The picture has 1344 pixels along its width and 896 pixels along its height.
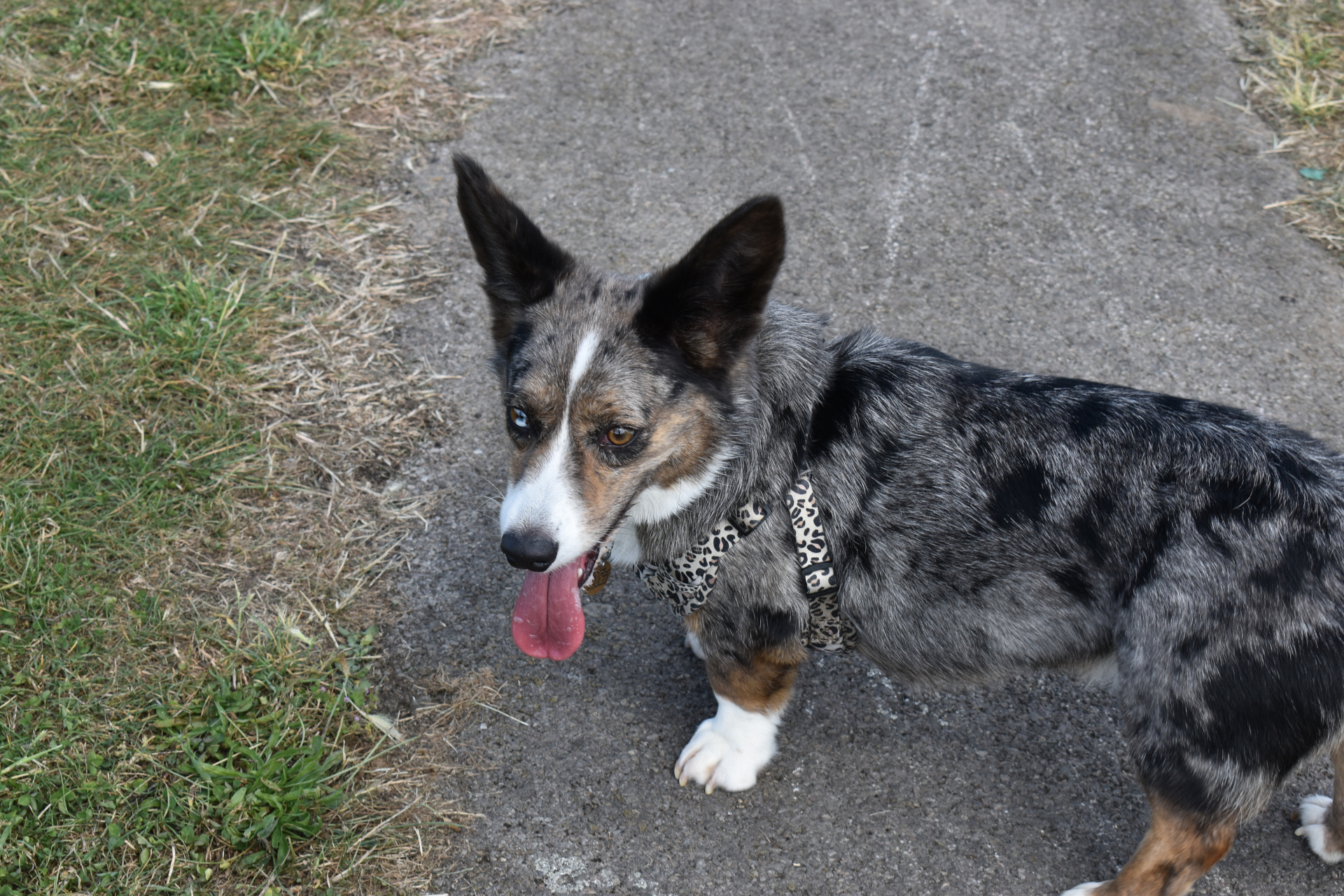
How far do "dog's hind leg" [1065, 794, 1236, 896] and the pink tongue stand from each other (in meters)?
1.66

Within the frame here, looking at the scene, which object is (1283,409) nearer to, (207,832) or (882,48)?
(882,48)

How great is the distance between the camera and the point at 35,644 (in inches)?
131

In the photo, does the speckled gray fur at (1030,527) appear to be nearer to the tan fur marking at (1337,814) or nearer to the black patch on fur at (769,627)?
the black patch on fur at (769,627)

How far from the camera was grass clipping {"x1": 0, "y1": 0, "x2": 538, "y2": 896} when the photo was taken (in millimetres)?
2988

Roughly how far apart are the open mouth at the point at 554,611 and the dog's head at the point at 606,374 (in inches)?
4.1

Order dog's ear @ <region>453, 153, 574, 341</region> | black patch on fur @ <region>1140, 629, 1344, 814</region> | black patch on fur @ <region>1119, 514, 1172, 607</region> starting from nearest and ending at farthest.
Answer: black patch on fur @ <region>1140, 629, 1344, 814</region> → black patch on fur @ <region>1119, 514, 1172, 607</region> → dog's ear @ <region>453, 153, 574, 341</region>

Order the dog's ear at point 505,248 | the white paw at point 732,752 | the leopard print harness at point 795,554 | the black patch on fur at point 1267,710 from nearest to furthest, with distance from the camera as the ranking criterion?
the black patch on fur at point 1267,710 < the dog's ear at point 505,248 < the leopard print harness at point 795,554 < the white paw at point 732,752

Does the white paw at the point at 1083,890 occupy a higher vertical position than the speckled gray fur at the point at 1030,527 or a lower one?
lower

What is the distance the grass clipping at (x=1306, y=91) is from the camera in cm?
514

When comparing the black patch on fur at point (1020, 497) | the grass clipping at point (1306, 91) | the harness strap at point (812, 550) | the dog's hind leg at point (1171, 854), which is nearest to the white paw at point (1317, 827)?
the dog's hind leg at point (1171, 854)

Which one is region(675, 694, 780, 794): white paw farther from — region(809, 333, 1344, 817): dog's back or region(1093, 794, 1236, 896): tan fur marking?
region(1093, 794, 1236, 896): tan fur marking

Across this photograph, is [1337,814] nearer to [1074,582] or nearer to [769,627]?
[1074,582]

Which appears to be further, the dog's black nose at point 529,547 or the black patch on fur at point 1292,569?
the dog's black nose at point 529,547

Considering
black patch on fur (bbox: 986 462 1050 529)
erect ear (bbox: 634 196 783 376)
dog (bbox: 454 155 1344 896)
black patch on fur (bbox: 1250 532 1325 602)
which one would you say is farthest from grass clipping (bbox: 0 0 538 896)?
black patch on fur (bbox: 1250 532 1325 602)
